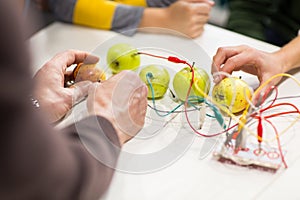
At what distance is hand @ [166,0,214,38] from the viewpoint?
1.43m

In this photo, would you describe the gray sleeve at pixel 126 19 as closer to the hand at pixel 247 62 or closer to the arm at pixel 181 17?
the arm at pixel 181 17

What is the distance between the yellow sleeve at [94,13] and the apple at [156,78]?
1.24ft

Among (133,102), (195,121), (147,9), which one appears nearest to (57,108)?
(133,102)

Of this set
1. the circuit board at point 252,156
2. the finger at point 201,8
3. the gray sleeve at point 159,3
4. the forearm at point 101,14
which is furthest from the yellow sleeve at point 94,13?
the circuit board at point 252,156

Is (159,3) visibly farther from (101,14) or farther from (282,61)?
(282,61)

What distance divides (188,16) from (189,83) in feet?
1.32

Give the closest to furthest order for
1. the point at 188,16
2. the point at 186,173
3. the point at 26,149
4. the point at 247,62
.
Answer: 1. the point at 26,149
2. the point at 186,173
3. the point at 247,62
4. the point at 188,16

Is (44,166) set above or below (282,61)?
above

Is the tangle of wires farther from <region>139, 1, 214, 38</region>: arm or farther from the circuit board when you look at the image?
<region>139, 1, 214, 38</region>: arm

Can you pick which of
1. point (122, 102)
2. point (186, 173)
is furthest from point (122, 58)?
point (186, 173)

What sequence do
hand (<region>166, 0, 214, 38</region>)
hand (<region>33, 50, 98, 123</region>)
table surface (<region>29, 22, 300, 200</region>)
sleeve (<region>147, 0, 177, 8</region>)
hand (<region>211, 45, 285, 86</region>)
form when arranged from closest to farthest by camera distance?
1. table surface (<region>29, 22, 300, 200</region>)
2. hand (<region>33, 50, 98, 123</region>)
3. hand (<region>211, 45, 285, 86</region>)
4. hand (<region>166, 0, 214, 38</region>)
5. sleeve (<region>147, 0, 177, 8</region>)

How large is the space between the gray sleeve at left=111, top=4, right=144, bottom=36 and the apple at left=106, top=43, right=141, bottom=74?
0.23 meters

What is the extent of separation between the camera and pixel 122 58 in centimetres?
120

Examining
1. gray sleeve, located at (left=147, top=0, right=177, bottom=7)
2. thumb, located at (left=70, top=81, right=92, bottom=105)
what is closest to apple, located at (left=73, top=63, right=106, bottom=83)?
thumb, located at (left=70, top=81, right=92, bottom=105)
